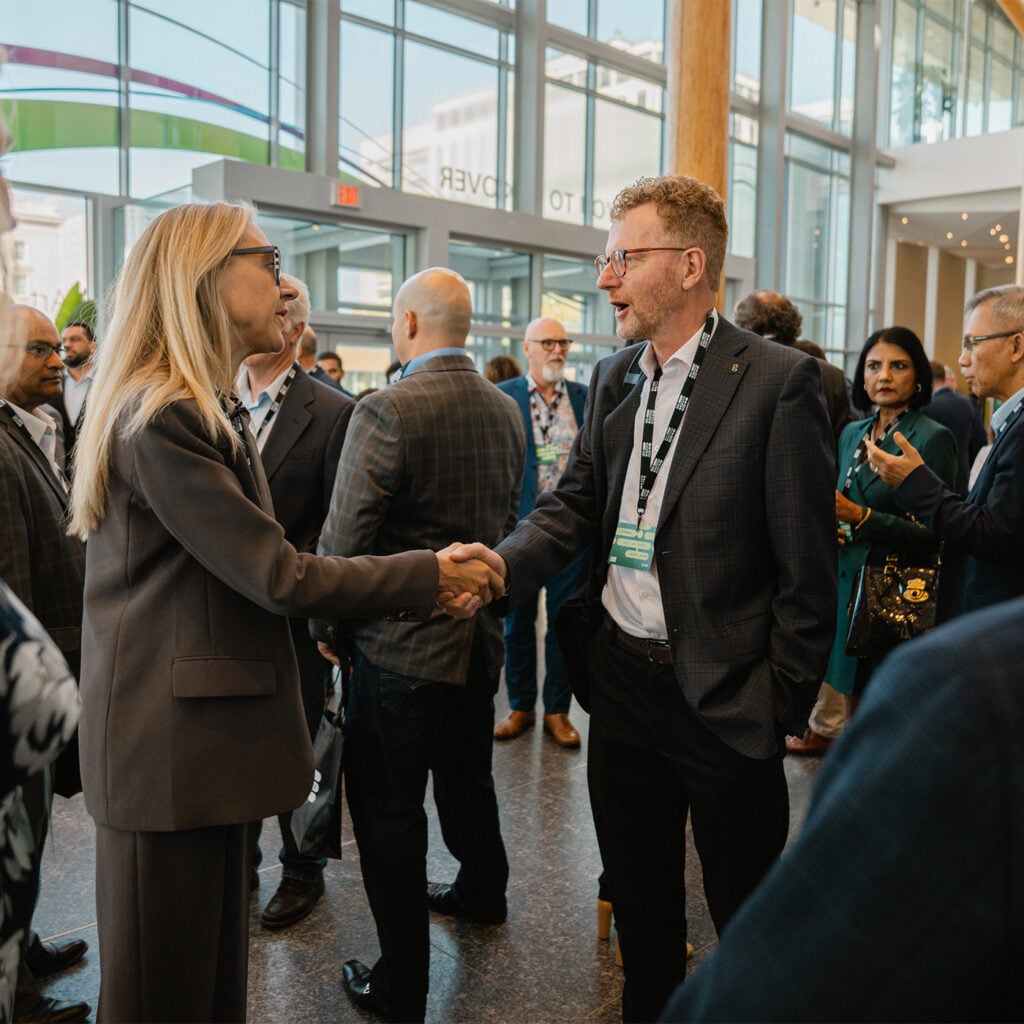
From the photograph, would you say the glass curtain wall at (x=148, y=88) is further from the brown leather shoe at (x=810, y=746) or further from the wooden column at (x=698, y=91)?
the brown leather shoe at (x=810, y=746)

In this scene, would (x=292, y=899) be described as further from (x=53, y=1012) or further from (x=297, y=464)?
(x=297, y=464)

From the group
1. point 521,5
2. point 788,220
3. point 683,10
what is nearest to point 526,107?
point 521,5

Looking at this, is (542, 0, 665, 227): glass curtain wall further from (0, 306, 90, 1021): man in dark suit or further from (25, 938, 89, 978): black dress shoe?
(25, 938, 89, 978): black dress shoe

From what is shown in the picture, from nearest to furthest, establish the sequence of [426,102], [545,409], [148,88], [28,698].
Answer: [28,698] → [545,409] → [148,88] → [426,102]

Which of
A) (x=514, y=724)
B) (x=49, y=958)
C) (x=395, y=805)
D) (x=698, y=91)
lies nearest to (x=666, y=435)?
(x=395, y=805)

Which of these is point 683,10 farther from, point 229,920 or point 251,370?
point 229,920

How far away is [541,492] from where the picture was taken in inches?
202

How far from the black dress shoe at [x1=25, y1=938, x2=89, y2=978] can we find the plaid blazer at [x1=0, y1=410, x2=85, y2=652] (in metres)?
0.88

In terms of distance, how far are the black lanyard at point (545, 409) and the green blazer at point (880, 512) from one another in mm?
1816

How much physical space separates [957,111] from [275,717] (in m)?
22.0

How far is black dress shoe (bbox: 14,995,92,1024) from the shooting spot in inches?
101

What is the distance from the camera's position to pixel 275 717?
6.21 ft

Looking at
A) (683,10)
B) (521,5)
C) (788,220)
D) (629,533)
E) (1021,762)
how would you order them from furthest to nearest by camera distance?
(788,220), (521,5), (683,10), (629,533), (1021,762)

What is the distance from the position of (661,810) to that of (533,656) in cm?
276
